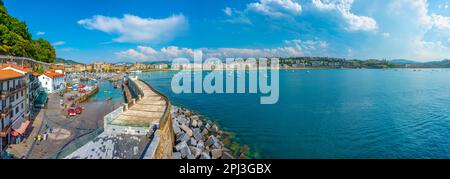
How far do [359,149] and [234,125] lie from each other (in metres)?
13.2

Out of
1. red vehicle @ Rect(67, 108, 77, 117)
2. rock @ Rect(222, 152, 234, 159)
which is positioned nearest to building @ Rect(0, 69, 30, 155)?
red vehicle @ Rect(67, 108, 77, 117)

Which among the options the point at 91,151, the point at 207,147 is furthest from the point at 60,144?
the point at 207,147

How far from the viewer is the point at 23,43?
4484cm

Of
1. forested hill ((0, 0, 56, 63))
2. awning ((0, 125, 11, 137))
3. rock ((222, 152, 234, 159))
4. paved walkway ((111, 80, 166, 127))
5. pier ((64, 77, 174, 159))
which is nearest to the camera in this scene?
pier ((64, 77, 174, 159))

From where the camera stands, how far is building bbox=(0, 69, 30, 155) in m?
16.7

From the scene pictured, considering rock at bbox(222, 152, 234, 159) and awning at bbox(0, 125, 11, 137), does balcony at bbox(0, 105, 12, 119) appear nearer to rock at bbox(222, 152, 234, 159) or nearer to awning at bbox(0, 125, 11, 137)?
awning at bbox(0, 125, 11, 137)

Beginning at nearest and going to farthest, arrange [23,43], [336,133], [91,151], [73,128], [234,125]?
[91,151] → [73,128] → [336,133] → [234,125] → [23,43]

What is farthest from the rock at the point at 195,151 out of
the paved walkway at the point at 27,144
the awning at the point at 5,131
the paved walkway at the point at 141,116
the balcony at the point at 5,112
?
the balcony at the point at 5,112

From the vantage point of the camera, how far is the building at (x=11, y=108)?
16703 millimetres

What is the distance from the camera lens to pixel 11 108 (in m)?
19.0
